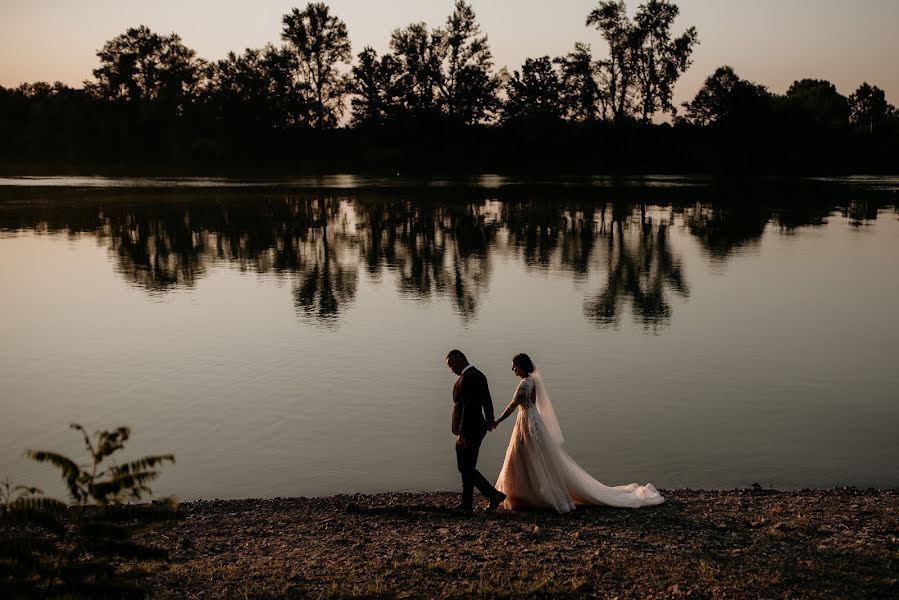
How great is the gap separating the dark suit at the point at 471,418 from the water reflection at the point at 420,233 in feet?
52.9

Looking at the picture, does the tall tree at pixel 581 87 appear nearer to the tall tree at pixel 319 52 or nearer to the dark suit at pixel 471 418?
the tall tree at pixel 319 52

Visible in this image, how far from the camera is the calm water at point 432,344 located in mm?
16516

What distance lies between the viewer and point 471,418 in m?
12.3

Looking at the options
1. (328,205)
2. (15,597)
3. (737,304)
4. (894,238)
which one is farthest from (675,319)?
(328,205)

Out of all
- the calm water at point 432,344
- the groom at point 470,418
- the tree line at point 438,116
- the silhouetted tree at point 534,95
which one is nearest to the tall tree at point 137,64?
the tree line at point 438,116

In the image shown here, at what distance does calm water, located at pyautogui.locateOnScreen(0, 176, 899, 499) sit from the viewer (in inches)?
650

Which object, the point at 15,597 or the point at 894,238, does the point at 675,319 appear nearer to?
the point at 15,597

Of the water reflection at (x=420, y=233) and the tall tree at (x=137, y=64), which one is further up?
the tall tree at (x=137, y=64)

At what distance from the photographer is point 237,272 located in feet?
129

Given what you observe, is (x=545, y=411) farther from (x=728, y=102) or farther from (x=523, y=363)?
(x=728, y=102)

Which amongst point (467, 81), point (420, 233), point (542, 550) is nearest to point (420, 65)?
point (467, 81)

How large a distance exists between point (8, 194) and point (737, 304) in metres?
72.5

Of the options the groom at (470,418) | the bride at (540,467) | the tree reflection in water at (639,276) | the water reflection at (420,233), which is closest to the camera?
the groom at (470,418)

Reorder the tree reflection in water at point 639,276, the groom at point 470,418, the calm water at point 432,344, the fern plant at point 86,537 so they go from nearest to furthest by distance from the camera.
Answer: the fern plant at point 86,537
the groom at point 470,418
the calm water at point 432,344
the tree reflection in water at point 639,276
